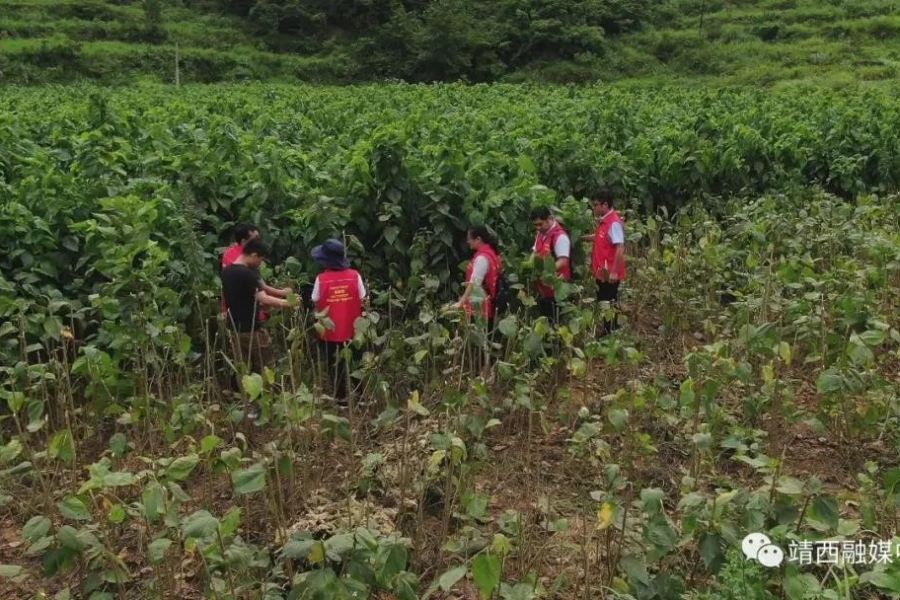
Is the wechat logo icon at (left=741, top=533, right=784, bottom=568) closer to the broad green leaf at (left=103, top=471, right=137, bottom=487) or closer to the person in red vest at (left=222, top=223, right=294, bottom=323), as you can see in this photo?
the broad green leaf at (left=103, top=471, right=137, bottom=487)

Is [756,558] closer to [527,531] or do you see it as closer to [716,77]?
[527,531]

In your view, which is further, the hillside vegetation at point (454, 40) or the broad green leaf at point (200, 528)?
the hillside vegetation at point (454, 40)

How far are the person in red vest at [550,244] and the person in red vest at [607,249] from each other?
28cm

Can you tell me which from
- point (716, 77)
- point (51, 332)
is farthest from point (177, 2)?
point (51, 332)

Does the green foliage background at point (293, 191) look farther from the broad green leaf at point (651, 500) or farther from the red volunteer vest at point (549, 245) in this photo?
the broad green leaf at point (651, 500)

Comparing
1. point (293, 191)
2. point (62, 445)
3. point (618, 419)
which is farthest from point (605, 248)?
point (62, 445)

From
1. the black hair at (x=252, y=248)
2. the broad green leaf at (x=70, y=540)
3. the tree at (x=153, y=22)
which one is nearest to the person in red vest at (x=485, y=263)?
the black hair at (x=252, y=248)

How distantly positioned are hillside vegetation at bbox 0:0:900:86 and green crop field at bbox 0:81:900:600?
2979 centimetres

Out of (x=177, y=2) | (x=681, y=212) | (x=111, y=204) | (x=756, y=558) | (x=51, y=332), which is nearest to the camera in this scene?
(x=756, y=558)

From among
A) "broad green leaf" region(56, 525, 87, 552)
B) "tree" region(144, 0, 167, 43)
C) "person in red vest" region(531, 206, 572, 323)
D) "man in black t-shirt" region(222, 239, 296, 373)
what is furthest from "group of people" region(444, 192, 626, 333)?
"tree" region(144, 0, 167, 43)

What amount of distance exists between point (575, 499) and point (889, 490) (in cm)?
136

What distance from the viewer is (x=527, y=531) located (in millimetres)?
3404

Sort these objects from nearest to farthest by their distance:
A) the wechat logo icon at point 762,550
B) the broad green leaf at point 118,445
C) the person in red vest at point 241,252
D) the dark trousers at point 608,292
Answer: the wechat logo icon at point 762,550 → the broad green leaf at point 118,445 → the person in red vest at point 241,252 → the dark trousers at point 608,292

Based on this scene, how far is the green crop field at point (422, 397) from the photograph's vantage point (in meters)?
2.90
